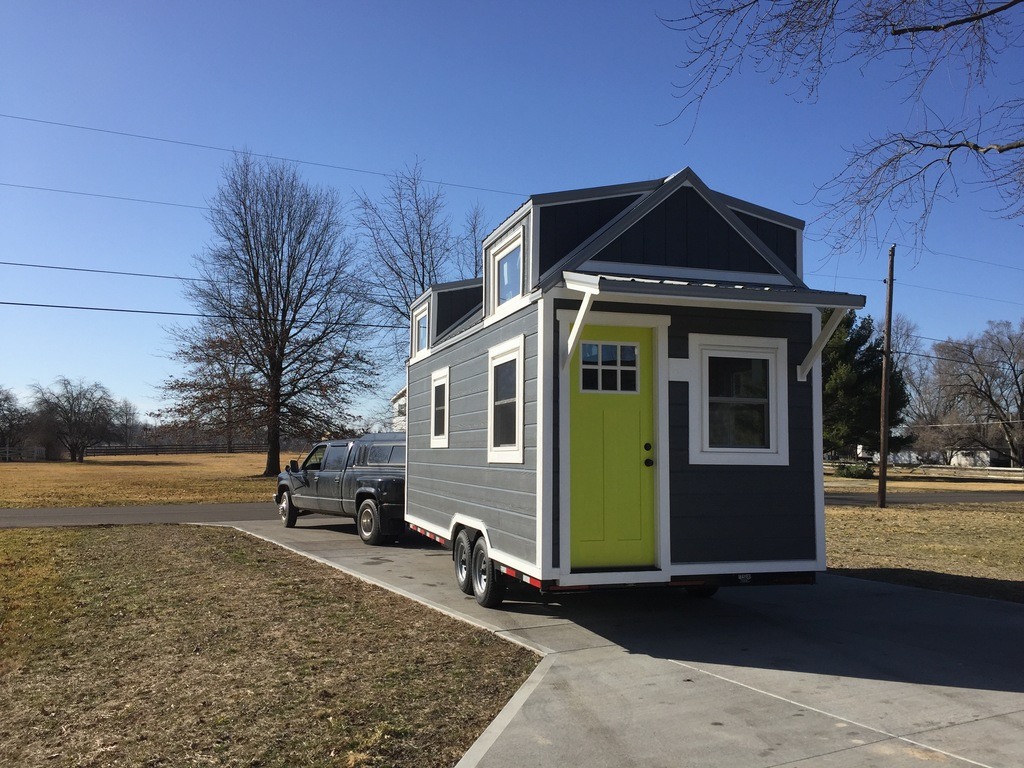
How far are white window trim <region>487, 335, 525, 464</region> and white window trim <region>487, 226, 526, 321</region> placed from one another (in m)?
0.36

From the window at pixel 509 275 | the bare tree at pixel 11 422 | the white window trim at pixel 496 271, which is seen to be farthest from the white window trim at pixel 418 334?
the bare tree at pixel 11 422

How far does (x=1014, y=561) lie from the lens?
11781 mm

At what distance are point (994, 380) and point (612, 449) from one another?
74702 mm

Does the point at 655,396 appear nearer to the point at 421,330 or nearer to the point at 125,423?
the point at 421,330

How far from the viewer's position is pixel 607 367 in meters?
7.24

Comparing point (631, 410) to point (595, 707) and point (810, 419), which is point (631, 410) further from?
point (595, 707)

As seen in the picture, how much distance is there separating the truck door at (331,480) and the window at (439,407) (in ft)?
13.8

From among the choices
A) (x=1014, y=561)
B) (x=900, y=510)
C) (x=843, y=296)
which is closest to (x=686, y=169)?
(x=843, y=296)

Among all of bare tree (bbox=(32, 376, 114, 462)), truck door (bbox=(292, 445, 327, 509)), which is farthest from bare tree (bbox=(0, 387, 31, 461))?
truck door (bbox=(292, 445, 327, 509))

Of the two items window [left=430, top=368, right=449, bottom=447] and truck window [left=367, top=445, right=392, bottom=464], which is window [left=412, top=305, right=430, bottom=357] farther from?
truck window [left=367, top=445, right=392, bottom=464]

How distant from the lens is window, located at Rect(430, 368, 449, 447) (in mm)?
10398

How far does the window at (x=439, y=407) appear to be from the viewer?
1040 cm

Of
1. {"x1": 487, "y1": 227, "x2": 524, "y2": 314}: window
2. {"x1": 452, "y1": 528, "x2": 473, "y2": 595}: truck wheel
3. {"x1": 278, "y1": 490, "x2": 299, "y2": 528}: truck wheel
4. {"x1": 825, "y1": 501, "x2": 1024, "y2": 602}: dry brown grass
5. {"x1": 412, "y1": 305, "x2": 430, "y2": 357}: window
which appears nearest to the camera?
{"x1": 487, "y1": 227, "x2": 524, "y2": 314}: window

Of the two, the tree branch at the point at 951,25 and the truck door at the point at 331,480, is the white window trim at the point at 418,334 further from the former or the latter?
the tree branch at the point at 951,25
